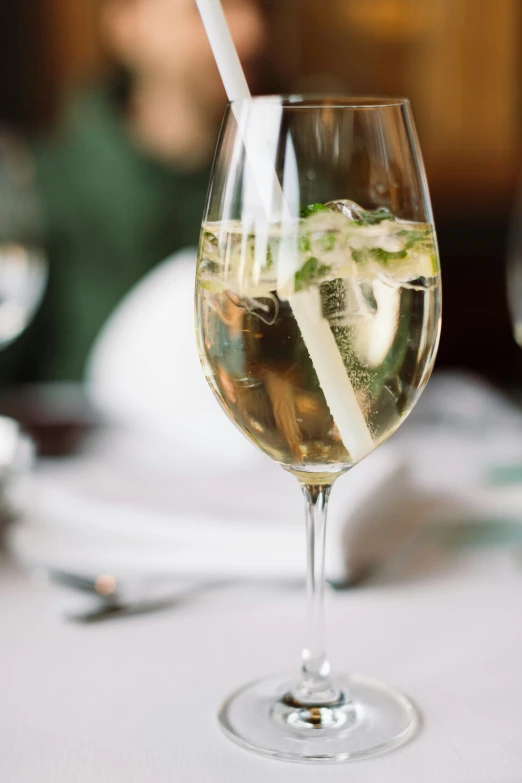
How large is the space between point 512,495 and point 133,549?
1.06 feet

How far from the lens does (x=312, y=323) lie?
20.1 inches

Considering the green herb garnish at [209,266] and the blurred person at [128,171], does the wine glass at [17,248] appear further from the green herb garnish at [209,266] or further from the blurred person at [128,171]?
the blurred person at [128,171]

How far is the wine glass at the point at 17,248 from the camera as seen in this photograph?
1.00 metres

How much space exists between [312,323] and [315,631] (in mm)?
180

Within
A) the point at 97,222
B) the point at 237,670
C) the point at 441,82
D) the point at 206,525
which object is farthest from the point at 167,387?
the point at 441,82

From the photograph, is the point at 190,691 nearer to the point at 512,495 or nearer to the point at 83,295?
the point at 512,495

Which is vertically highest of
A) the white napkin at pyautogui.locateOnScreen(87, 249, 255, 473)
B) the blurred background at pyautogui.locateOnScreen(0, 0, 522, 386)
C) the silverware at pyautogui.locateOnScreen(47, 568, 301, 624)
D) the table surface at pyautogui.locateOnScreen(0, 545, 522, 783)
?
the blurred background at pyautogui.locateOnScreen(0, 0, 522, 386)

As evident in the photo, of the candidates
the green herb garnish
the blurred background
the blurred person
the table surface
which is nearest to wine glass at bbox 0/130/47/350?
the table surface

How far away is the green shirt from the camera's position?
250cm

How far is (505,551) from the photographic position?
2.43 feet

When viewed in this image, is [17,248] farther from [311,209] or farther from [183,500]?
[311,209]

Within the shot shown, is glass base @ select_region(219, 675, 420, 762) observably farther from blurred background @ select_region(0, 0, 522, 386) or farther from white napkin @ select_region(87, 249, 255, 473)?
blurred background @ select_region(0, 0, 522, 386)

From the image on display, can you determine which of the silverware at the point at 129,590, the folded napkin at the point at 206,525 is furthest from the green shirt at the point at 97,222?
the silverware at the point at 129,590

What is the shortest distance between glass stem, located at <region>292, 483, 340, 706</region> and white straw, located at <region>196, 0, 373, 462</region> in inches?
A: 2.1
